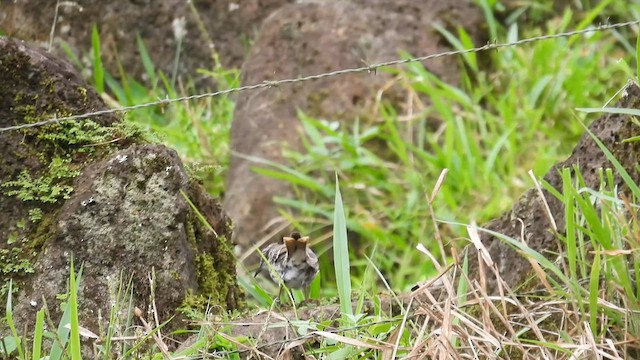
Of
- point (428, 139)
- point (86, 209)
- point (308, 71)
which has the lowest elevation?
point (428, 139)

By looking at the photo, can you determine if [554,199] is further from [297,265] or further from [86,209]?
[86,209]

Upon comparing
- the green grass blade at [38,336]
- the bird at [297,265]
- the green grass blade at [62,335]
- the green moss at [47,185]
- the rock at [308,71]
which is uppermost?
the green moss at [47,185]

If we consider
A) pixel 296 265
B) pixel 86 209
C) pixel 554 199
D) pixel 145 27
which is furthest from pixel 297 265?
pixel 145 27

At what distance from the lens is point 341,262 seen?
2797 mm

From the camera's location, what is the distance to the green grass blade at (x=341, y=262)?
268 centimetres

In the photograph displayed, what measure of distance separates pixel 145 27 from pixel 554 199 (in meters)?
3.50

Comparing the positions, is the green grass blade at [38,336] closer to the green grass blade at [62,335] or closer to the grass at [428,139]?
the green grass blade at [62,335]

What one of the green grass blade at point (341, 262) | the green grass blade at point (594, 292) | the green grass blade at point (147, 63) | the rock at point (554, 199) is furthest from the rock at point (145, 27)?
the green grass blade at point (594, 292)

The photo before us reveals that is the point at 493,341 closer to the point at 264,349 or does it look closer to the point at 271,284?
the point at 264,349

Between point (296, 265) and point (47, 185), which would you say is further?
point (296, 265)

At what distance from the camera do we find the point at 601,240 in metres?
2.60

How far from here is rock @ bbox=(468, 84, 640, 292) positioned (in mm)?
2984

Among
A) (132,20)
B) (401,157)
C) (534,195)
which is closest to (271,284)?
(401,157)

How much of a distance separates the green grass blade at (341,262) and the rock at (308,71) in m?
2.26
